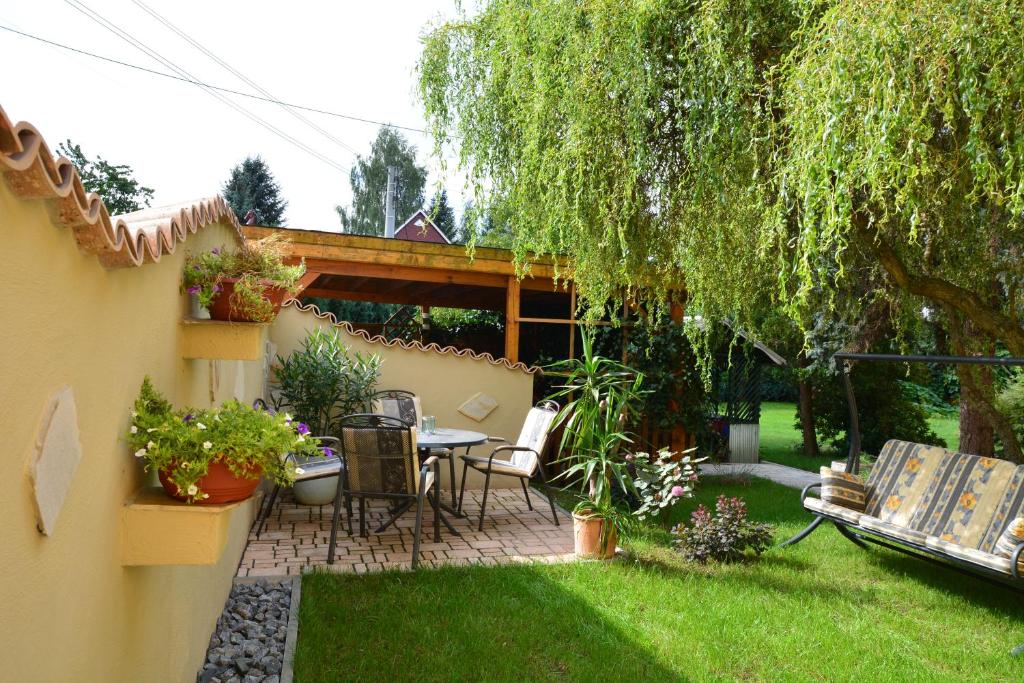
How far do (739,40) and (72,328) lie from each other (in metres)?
3.79

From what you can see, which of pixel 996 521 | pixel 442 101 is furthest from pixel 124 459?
pixel 996 521

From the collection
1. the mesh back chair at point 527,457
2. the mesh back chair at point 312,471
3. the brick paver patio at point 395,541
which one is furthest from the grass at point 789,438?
the mesh back chair at point 312,471

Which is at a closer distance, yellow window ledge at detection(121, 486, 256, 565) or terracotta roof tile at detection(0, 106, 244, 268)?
terracotta roof tile at detection(0, 106, 244, 268)

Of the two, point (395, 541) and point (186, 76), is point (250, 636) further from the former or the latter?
point (186, 76)

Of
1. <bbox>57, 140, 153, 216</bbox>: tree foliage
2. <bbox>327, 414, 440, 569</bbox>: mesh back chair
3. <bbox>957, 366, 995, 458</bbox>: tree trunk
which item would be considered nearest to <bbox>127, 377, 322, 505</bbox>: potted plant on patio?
<bbox>327, 414, 440, 569</bbox>: mesh back chair

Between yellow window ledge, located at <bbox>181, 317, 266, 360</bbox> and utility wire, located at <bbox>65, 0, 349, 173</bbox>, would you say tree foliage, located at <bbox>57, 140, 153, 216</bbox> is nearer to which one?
utility wire, located at <bbox>65, 0, 349, 173</bbox>

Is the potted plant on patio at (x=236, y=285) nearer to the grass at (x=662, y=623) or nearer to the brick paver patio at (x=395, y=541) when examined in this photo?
the grass at (x=662, y=623)

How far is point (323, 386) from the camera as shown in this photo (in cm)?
655

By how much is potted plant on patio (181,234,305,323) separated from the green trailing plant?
3840mm

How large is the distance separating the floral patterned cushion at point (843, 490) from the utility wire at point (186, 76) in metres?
17.1

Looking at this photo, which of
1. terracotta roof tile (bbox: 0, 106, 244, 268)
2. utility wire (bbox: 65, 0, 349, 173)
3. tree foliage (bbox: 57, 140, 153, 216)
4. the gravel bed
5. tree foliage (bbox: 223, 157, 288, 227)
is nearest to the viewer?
terracotta roof tile (bbox: 0, 106, 244, 268)

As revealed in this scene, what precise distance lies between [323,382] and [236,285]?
419 cm

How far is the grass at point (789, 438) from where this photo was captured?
11.3 meters

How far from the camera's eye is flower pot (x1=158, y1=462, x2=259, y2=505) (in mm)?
1868
